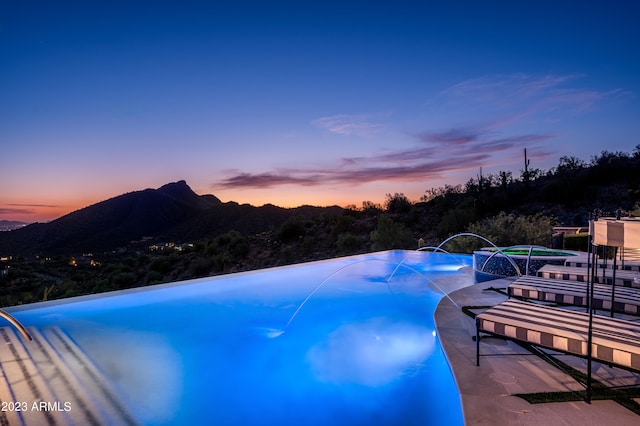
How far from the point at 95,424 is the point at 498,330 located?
3201mm

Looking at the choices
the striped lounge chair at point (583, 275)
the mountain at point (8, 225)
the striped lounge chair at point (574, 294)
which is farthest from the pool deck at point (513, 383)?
the mountain at point (8, 225)

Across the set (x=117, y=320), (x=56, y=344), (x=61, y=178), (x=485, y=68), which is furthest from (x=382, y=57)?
(x=61, y=178)

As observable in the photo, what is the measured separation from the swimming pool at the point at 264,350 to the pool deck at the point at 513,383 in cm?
18

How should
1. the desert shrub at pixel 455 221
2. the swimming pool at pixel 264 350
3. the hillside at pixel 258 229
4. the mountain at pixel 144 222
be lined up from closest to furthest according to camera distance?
1. the swimming pool at pixel 264 350
2. the desert shrub at pixel 455 221
3. the hillside at pixel 258 229
4. the mountain at pixel 144 222

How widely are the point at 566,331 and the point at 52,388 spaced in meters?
4.17

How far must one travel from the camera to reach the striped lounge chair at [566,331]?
7.83 ft

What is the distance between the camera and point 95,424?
269 centimetres

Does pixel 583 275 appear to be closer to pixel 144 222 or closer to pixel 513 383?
pixel 513 383

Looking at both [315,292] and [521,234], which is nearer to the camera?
[315,292]

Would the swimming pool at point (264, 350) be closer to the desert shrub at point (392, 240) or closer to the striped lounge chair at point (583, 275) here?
the striped lounge chair at point (583, 275)

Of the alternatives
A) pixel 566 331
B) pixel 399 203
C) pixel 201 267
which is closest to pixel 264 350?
pixel 566 331

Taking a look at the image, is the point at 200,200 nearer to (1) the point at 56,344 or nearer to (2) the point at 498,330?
(1) the point at 56,344

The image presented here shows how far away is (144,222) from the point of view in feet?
107

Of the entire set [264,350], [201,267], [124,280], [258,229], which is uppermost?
[264,350]
